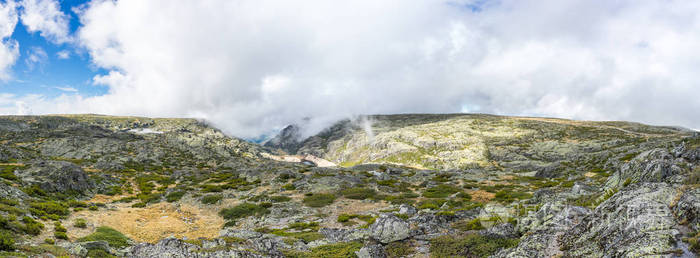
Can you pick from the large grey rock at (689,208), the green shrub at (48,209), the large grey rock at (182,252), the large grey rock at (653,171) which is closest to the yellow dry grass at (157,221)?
the green shrub at (48,209)

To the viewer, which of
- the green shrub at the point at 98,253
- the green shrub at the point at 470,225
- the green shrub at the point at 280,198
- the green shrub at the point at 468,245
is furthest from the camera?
the green shrub at the point at 280,198

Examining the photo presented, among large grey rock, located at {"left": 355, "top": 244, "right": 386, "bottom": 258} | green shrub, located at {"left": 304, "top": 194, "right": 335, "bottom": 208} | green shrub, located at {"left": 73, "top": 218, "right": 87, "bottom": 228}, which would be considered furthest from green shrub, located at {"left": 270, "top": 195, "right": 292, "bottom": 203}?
large grey rock, located at {"left": 355, "top": 244, "right": 386, "bottom": 258}

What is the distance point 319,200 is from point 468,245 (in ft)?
86.6

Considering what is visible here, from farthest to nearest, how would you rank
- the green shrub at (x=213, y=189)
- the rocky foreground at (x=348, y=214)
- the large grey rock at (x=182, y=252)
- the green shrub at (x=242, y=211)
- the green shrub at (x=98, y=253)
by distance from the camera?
1. the green shrub at (x=213, y=189)
2. the green shrub at (x=242, y=211)
3. the green shrub at (x=98, y=253)
4. the large grey rock at (x=182, y=252)
5. the rocky foreground at (x=348, y=214)

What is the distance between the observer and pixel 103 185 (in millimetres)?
46625

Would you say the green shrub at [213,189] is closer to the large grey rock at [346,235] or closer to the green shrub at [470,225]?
the large grey rock at [346,235]

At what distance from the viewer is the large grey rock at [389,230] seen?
693 inches

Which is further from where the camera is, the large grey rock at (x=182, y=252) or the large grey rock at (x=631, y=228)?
the large grey rock at (x=182, y=252)

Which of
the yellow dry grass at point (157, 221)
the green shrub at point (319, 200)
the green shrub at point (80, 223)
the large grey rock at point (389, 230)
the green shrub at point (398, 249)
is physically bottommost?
the yellow dry grass at point (157, 221)

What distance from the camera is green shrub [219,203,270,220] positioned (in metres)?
34.7

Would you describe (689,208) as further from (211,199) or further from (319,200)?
(211,199)

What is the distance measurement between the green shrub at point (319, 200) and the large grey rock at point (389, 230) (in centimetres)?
1910

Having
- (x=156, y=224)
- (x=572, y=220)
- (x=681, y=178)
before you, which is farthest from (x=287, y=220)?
(x=681, y=178)

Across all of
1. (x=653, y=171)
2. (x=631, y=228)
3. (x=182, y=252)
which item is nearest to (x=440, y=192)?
(x=653, y=171)
